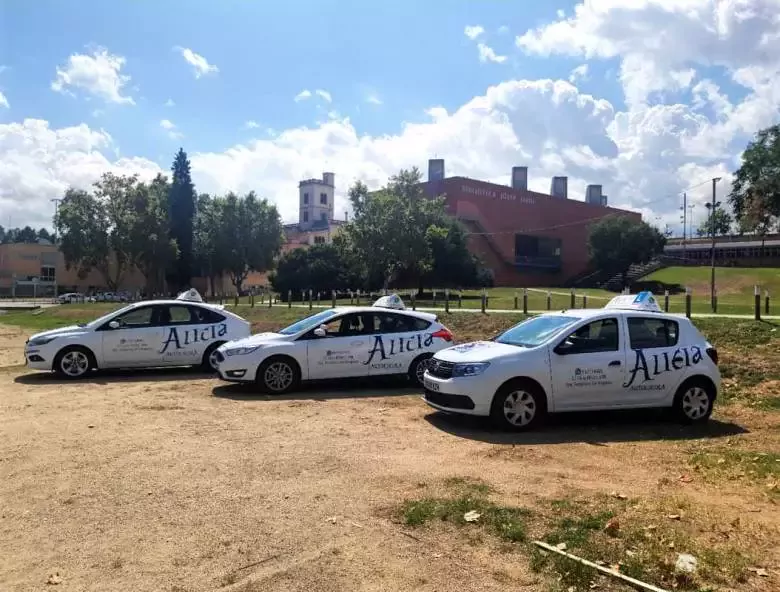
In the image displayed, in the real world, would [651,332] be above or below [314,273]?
below

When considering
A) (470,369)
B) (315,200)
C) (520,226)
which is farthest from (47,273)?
(470,369)

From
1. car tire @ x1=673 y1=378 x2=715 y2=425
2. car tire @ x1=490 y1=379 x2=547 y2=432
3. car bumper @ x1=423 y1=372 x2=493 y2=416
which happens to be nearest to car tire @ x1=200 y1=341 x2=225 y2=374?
car bumper @ x1=423 y1=372 x2=493 y2=416

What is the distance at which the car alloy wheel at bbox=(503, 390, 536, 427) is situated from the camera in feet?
27.3

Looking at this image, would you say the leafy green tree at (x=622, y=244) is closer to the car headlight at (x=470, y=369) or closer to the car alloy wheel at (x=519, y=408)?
the car alloy wheel at (x=519, y=408)

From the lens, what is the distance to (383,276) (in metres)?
43.1

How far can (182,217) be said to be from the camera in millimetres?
74250

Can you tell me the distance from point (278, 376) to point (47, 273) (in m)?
93.1

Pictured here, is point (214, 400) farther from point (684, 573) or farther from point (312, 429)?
point (684, 573)

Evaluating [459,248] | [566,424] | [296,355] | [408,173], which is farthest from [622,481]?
[459,248]

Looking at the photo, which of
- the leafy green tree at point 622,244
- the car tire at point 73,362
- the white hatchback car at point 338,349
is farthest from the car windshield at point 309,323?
the leafy green tree at point 622,244

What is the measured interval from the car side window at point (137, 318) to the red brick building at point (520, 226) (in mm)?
56306

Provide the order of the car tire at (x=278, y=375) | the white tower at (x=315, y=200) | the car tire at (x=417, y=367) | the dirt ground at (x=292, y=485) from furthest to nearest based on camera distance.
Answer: the white tower at (x=315, y=200) → the car tire at (x=417, y=367) → the car tire at (x=278, y=375) → the dirt ground at (x=292, y=485)

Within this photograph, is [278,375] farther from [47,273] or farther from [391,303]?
[47,273]

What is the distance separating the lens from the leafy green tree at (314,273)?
5491 centimetres
